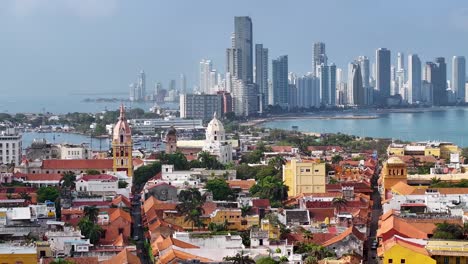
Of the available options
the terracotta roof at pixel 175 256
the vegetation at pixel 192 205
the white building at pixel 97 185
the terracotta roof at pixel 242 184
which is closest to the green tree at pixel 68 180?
the white building at pixel 97 185

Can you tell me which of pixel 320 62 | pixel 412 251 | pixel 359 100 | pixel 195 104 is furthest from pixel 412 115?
pixel 412 251

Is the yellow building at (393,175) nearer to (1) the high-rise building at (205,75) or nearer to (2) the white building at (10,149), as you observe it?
(2) the white building at (10,149)

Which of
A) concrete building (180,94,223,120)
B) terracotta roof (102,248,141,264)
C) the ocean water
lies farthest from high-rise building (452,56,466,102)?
terracotta roof (102,248,141,264)

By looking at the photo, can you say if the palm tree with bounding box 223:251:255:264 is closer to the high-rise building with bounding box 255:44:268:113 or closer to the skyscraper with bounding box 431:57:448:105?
the high-rise building with bounding box 255:44:268:113

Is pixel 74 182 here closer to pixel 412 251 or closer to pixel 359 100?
pixel 412 251

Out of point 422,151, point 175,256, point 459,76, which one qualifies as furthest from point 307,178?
point 459,76
